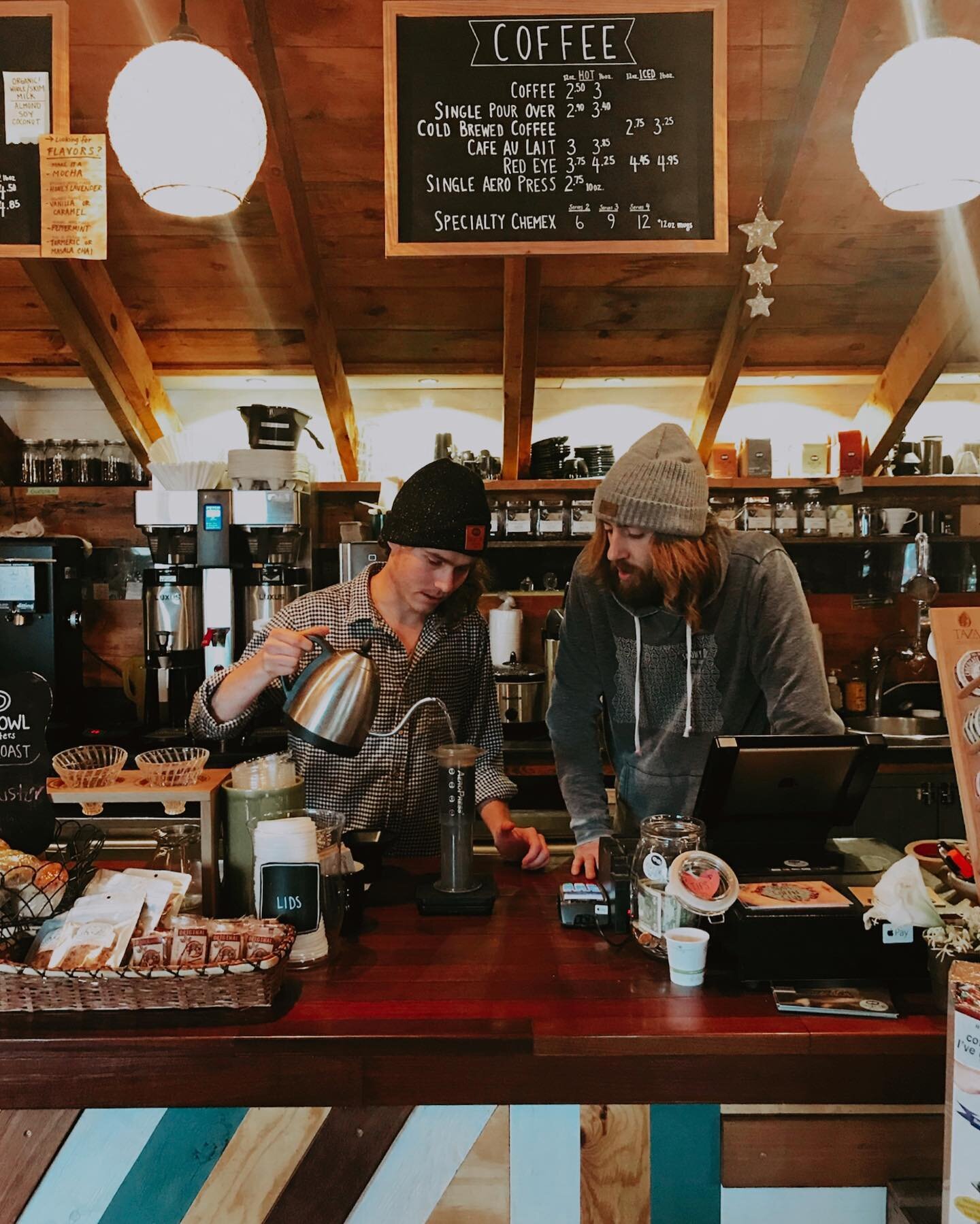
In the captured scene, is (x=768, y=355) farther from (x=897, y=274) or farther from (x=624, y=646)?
(x=624, y=646)

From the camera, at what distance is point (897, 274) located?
13.4 ft

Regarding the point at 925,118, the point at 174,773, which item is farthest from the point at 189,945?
the point at 925,118

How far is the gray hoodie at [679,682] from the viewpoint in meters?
2.16

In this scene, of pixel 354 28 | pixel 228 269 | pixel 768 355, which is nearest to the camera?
pixel 354 28

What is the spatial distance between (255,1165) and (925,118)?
2306mm

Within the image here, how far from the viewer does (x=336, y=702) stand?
65.0 inches

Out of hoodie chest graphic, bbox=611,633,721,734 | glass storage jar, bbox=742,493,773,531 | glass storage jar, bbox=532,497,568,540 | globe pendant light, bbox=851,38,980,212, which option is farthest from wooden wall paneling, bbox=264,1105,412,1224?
glass storage jar, bbox=742,493,773,531

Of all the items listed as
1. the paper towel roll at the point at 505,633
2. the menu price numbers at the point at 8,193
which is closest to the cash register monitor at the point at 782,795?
the menu price numbers at the point at 8,193

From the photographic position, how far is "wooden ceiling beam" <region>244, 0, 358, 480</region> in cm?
312

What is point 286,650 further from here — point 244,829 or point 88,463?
point 88,463

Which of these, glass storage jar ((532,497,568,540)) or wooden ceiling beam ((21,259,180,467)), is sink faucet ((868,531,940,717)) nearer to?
glass storage jar ((532,497,568,540))

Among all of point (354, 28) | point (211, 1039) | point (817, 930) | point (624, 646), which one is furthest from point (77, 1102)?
point (354, 28)

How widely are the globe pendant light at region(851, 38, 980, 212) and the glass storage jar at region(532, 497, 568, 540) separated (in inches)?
95.0

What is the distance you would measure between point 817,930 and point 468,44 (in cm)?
246
